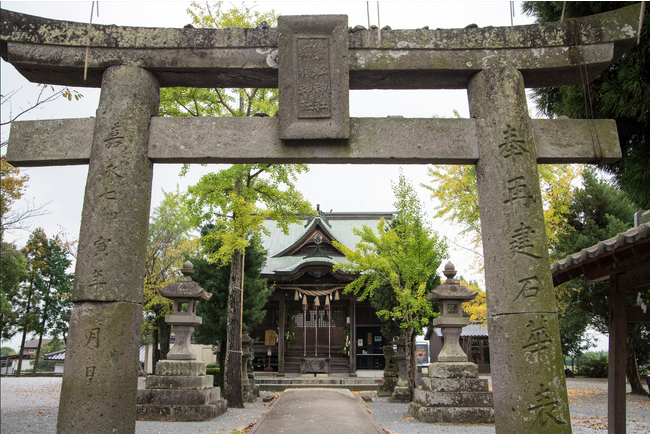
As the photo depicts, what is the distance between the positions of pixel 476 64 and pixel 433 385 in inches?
298

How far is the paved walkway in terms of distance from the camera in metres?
8.05

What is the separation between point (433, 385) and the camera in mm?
9766

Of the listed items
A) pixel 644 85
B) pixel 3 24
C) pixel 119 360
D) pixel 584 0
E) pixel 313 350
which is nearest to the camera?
pixel 119 360

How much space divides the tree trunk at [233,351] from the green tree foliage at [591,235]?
35.9 ft

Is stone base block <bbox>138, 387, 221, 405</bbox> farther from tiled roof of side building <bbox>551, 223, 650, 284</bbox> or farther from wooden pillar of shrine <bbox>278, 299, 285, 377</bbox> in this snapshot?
wooden pillar of shrine <bbox>278, 299, 285, 377</bbox>

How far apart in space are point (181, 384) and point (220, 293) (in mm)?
5948

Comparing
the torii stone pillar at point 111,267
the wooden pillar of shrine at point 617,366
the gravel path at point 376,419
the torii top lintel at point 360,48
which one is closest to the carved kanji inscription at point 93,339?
the torii stone pillar at point 111,267

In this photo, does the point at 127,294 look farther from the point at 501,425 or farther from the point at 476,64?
the point at 476,64

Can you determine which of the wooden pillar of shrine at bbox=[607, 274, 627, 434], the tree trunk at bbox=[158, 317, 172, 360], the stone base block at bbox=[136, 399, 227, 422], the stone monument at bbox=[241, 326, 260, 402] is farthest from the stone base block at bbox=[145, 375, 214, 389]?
the tree trunk at bbox=[158, 317, 172, 360]

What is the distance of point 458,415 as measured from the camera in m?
9.31

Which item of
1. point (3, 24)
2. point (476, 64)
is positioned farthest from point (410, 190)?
point (3, 24)

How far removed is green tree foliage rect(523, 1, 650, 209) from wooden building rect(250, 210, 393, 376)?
1467 centimetres

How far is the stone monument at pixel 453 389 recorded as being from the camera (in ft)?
30.6

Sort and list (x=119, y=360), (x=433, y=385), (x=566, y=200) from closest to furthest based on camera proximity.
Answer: (x=119, y=360) < (x=433, y=385) < (x=566, y=200)
